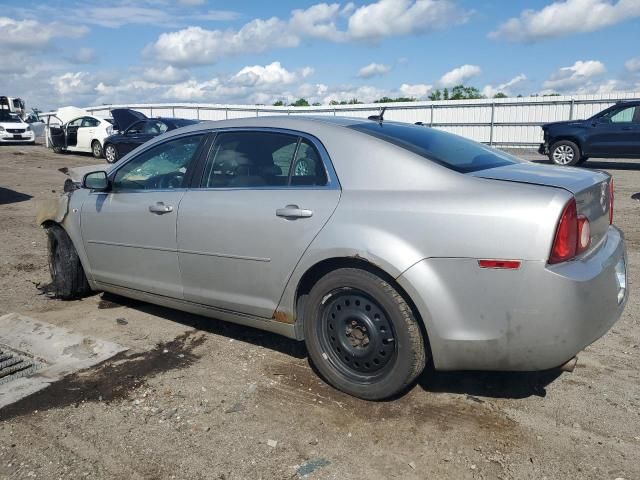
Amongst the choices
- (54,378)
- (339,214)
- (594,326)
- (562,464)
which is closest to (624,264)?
(594,326)

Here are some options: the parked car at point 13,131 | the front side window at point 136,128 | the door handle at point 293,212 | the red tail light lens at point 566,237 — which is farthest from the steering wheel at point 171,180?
the parked car at point 13,131

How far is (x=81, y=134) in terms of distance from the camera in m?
21.4

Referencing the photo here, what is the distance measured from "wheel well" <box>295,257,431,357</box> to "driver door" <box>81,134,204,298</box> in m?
1.05

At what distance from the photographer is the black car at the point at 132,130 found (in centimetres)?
1621

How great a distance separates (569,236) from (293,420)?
170 cm

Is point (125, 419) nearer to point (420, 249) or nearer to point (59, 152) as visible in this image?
point (420, 249)

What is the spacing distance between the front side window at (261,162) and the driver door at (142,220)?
239 millimetres

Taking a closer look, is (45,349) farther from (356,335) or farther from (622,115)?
(622,115)

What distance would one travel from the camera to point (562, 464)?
2.64 meters

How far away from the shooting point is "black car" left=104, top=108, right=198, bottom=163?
16.2 metres

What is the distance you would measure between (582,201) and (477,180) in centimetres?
52

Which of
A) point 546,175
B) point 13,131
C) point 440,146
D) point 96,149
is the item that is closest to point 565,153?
point 440,146

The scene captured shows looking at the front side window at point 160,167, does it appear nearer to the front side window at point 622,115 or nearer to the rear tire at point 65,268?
the rear tire at point 65,268

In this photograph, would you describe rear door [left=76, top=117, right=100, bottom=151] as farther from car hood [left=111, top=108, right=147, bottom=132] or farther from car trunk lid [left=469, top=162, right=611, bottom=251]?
car trunk lid [left=469, top=162, right=611, bottom=251]
